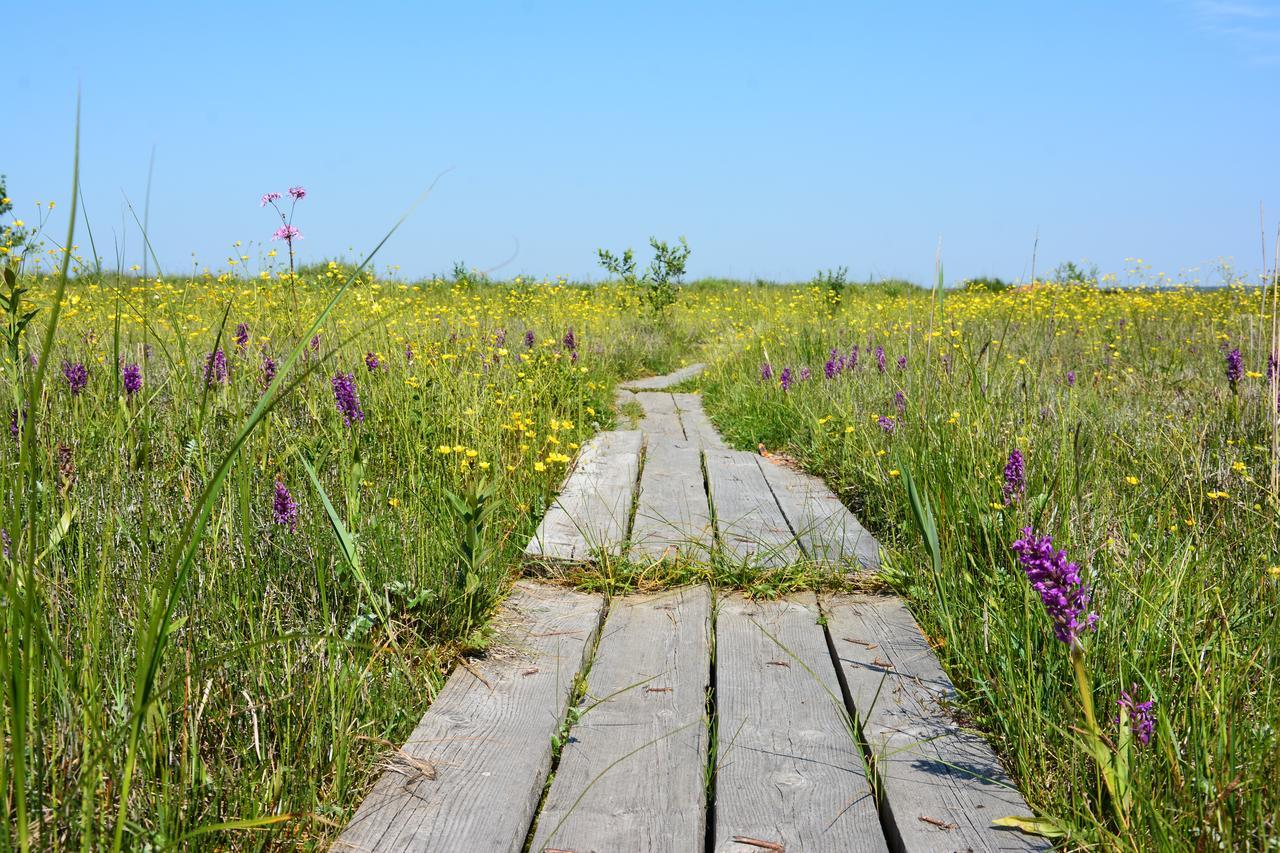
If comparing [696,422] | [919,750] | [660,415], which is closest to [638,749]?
[919,750]

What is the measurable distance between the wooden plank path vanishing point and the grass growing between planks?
0.45ft

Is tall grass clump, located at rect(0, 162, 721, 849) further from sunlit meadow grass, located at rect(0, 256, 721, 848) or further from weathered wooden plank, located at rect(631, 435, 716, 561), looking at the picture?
weathered wooden plank, located at rect(631, 435, 716, 561)

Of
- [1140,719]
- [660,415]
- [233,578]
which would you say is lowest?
[1140,719]

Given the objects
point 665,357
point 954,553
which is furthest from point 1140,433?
point 665,357

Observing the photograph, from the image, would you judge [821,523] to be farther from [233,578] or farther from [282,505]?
[233,578]

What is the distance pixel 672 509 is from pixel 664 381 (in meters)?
5.05

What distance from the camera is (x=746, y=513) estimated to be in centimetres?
346

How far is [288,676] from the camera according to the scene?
1767 millimetres

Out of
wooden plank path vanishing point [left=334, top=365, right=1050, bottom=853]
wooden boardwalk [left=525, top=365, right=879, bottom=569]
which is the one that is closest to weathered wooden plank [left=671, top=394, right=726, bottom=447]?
wooden boardwalk [left=525, top=365, right=879, bottom=569]

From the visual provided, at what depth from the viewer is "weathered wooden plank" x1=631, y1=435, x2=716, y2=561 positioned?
3.01 meters

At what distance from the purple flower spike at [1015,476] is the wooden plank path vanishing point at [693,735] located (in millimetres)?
461

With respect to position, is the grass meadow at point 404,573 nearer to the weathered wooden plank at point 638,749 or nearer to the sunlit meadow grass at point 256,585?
the sunlit meadow grass at point 256,585

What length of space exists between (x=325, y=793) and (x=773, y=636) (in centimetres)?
120

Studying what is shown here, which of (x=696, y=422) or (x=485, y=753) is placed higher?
(x=696, y=422)
